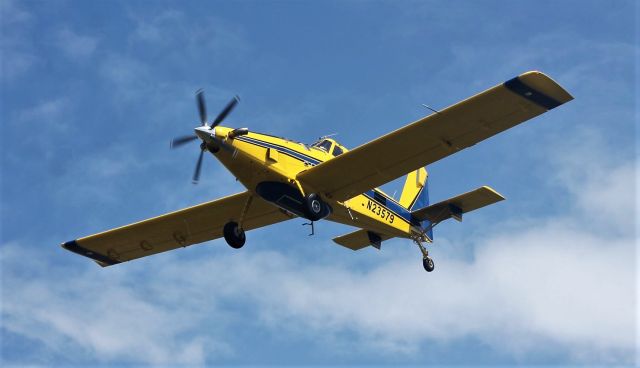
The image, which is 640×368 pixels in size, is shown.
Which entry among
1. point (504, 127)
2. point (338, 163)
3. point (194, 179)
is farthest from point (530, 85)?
point (194, 179)

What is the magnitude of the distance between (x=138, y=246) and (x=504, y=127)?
12.1 m

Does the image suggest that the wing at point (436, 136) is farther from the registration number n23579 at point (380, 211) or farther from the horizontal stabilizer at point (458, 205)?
the horizontal stabilizer at point (458, 205)

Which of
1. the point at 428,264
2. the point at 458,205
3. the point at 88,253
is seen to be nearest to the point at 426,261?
the point at 428,264

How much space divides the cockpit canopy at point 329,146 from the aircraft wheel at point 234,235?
293 centimetres

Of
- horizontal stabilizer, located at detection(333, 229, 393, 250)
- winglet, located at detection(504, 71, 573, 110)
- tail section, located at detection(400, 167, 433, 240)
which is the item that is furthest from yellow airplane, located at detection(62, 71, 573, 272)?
tail section, located at detection(400, 167, 433, 240)

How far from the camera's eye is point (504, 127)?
21.0m

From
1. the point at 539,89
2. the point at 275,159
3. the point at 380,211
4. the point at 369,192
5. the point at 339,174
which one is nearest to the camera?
the point at 539,89

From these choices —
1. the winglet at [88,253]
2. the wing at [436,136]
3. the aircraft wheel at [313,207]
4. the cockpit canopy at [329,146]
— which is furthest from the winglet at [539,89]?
the winglet at [88,253]

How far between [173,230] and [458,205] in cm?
838

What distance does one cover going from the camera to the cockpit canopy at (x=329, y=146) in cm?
2338

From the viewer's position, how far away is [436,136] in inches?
845

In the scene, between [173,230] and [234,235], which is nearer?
[234,235]

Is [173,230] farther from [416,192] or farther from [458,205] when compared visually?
[458,205]

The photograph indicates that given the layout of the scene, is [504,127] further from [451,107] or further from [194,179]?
[194,179]
